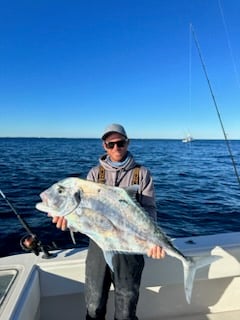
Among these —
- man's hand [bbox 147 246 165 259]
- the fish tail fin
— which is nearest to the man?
man's hand [bbox 147 246 165 259]

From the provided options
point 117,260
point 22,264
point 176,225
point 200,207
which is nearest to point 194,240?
point 117,260

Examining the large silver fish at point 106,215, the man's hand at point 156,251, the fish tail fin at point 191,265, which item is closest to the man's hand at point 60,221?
the large silver fish at point 106,215

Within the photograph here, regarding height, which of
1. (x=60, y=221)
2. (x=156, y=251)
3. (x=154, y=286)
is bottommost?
(x=154, y=286)

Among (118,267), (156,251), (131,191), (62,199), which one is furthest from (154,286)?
(62,199)

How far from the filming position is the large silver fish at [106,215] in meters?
2.31

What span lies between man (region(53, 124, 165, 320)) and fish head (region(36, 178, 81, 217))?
463 millimetres

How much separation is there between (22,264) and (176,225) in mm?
5707

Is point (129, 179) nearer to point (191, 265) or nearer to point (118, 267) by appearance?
point (118, 267)

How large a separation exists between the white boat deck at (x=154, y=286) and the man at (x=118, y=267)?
0.35 meters

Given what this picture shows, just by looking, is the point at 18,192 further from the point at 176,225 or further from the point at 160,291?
the point at 160,291

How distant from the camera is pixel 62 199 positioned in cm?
230

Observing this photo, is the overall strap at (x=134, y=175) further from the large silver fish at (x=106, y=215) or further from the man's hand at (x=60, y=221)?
the man's hand at (x=60, y=221)

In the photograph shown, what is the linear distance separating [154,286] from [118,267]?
843 mm

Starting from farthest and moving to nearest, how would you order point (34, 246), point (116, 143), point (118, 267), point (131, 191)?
point (34, 246) → point (116, 143) → point (118, 267) → point (131, 191)
